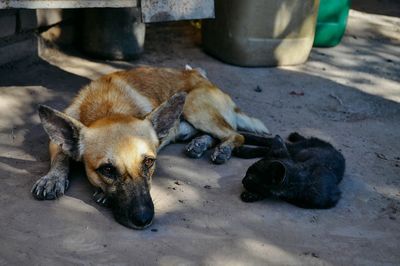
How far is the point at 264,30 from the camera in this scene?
6.96 meters

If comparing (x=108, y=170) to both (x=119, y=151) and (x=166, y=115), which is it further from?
(x=166, y=115)

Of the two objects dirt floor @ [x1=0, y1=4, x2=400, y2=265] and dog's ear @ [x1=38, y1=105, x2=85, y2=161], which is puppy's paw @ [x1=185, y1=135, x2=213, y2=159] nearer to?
dirt floor @ [x1=0, y1=4, x2=400, y2=265]

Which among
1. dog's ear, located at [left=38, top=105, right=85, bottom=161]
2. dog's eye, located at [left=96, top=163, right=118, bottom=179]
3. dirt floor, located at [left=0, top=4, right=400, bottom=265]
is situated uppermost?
dog's ear, located at [left=38, top=105, right=85, bottom=161]

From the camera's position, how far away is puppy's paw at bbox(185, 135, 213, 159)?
15.0 feet

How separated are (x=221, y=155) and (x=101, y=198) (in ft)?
4.12

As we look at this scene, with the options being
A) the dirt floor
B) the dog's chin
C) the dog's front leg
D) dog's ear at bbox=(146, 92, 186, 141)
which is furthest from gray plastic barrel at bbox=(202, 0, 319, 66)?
the dog's chin

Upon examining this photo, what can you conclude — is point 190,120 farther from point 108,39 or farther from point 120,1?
point 108,39

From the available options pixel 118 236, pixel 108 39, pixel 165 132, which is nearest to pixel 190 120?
pixel 165 132

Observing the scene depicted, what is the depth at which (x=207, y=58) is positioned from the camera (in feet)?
24.2

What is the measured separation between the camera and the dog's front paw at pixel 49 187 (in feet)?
11.8

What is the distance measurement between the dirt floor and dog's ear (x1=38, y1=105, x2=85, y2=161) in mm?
299

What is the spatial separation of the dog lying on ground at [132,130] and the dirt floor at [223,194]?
14 centimetres

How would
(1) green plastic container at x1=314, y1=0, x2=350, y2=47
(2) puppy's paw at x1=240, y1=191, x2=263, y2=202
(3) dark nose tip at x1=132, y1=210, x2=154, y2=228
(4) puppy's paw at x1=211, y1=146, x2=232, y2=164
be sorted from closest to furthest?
(3) dark nose tip at x1=132, y1=210, x2=154, y2=228, (2) puppy's paw at x1=240, y1=191, x2=263, y2=202, (4) puppy's paw at x1=211, y1=146, x2=232, y2=164, (1) green plastic container at x1=314, y1=0, x2=350, y2=47

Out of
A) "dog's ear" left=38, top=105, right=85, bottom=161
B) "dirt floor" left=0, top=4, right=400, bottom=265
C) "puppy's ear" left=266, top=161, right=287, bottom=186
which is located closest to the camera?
"dirt floor" left=0, top=4, right=400, bottom=265
